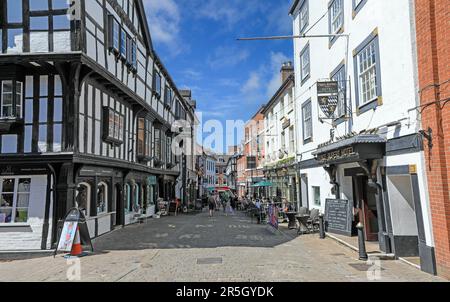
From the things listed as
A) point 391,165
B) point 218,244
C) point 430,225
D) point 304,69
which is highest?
point 304,69

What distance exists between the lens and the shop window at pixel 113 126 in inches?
511

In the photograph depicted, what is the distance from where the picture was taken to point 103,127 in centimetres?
1297

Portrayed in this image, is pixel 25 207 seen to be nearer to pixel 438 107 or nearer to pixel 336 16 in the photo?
pixel 438 107

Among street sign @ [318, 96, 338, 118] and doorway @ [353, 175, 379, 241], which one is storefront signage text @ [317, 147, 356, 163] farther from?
street sign @ [318, 96, 338, 118]

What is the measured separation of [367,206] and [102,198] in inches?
401

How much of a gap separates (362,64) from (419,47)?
273 cm

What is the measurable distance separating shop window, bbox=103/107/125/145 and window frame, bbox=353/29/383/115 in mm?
8960

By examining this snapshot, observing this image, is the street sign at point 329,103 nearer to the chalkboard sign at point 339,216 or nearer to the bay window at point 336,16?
the bay window at point 336,16

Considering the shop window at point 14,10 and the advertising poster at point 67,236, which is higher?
the shop window at point 14,10

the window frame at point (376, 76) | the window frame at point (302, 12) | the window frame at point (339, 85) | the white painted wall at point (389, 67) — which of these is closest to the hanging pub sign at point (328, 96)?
the window frame at point (339, 85)

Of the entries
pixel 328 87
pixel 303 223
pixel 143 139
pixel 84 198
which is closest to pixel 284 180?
pixel 303 223

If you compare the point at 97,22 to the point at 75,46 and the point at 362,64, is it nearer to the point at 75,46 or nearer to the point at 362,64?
the point at 75,46

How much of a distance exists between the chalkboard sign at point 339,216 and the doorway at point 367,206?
1.11 ft
